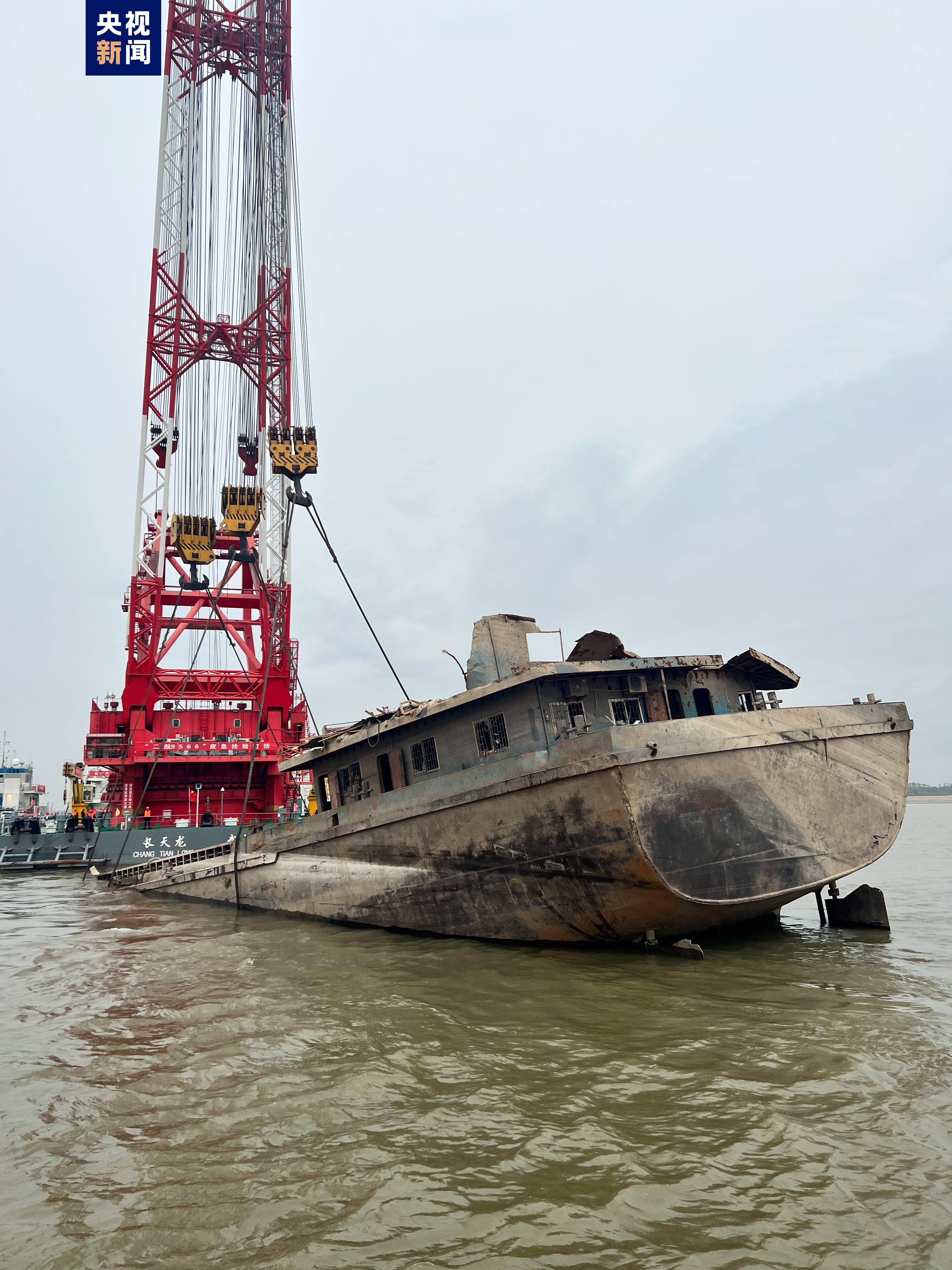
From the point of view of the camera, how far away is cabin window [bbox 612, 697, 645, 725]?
38.1ft

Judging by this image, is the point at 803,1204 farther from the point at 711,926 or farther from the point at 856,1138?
the point at 711,926

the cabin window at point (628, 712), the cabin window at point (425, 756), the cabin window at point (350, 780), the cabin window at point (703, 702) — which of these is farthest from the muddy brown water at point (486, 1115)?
Answer: the cabin window at point (350, 780)

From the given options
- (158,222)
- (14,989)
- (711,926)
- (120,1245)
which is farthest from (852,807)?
(158,222)

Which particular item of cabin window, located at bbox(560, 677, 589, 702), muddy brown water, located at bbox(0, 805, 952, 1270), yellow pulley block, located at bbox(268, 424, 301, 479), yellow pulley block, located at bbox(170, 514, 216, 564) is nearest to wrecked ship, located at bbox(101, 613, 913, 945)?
cabin window, located at bbox(560, 677, 589, 702)

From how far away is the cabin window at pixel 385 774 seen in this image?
14.2 m

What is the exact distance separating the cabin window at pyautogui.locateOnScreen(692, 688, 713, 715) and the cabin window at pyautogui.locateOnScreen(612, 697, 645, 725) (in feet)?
3.46

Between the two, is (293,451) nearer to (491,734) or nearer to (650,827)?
(491,734)

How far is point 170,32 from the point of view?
34312 millimetres

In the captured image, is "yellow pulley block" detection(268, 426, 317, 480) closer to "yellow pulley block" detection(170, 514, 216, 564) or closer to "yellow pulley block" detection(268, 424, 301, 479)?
"yellow pulley block" detection(268, 424, 301, 479)

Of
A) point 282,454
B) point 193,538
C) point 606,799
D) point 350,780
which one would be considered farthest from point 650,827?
point 193,538

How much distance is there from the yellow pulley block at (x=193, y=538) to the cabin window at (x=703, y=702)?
2512 centimetres

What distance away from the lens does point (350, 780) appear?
50.4 feet

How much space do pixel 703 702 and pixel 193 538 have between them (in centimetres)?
2579

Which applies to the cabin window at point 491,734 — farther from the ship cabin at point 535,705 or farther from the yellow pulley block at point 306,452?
the yellow pulley block at point 306,452
